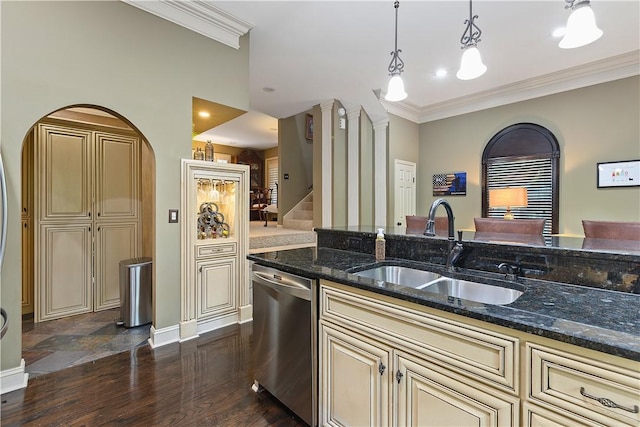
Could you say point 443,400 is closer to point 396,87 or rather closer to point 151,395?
point 151,395

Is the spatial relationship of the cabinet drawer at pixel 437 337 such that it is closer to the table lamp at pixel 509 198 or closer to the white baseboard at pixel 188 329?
the white baseboard at pixel 188 329

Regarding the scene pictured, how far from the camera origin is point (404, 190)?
5.63 meters

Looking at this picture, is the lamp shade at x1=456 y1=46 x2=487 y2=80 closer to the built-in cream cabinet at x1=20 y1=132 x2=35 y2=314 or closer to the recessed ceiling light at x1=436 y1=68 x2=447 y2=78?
the recessed ceiling light at x1=436 y1=68 x2=447 y2=78

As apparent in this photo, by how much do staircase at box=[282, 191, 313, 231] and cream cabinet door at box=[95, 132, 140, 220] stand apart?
2804 mm

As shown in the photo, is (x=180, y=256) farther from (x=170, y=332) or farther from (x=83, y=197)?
(x=83, y=197)

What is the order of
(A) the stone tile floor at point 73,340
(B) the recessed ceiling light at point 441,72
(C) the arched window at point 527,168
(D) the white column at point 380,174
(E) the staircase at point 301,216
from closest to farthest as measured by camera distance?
(A) the stone tile floor at point 73,340, (B) the recessed ceiling light at point 441,72, (C) the arched window at point 527,168, (D) the white column at point 380,174, (E) the staircase at point 301,216

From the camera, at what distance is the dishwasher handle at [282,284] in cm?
166

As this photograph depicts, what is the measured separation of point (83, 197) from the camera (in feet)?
11.5

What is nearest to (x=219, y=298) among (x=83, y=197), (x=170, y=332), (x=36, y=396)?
(x=170, y=332)

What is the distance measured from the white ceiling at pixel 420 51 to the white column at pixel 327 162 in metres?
0.26

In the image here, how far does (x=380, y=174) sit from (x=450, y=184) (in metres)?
1.36

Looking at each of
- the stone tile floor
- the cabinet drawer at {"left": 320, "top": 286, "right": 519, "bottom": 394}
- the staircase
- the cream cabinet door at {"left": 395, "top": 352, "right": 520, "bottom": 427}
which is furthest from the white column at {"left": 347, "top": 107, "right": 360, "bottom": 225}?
the cream cabinet door at {"left": 395, "top": 352, "right": 520, "bottom": 427}

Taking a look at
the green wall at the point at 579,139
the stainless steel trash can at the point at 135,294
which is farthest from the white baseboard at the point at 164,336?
the green wall at the point at 579,139

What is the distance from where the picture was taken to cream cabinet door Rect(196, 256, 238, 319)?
9.84 ft
